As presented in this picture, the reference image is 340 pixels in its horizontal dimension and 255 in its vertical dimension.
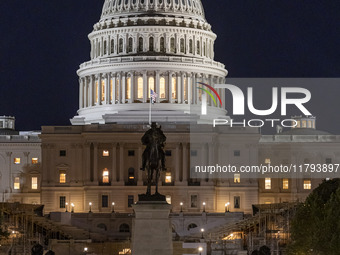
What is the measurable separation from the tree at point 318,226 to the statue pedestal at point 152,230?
10003mm

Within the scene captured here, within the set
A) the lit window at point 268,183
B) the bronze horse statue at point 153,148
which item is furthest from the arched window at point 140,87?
the bronze horse statue at point 153,148

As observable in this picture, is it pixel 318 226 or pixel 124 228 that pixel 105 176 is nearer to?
pixel 124 228

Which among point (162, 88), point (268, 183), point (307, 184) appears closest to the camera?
point (268, 183)

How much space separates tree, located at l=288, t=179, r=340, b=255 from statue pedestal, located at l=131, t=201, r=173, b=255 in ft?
32.8

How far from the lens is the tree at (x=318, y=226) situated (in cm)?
9119

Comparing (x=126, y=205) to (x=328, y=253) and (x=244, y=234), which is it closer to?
(x=244, y=234)

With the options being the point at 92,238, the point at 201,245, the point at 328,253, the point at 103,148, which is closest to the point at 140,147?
the point at 103,148

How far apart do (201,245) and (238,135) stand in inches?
2266

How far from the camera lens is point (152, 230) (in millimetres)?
89312

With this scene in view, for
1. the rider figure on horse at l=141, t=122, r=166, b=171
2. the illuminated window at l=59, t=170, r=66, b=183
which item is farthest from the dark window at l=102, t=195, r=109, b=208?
the rider figure on horse at l=141, t=122, r=166, b=171

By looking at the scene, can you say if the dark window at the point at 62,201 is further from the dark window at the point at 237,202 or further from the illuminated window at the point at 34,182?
the dark window at the point at 237,202

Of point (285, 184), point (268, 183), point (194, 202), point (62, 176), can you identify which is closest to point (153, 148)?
point (194, 202)

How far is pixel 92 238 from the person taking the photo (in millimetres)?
151375

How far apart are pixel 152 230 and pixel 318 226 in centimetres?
1150
